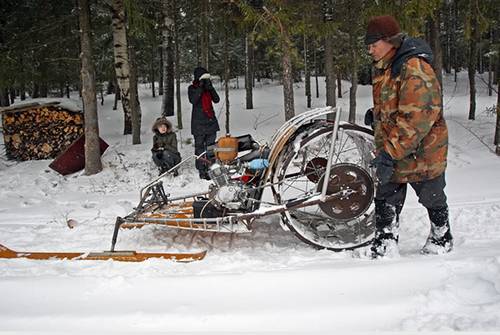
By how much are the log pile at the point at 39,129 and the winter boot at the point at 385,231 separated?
1104cm

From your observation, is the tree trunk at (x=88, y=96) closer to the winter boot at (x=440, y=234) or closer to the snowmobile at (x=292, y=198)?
the snowmobile at (x=292, y=198)

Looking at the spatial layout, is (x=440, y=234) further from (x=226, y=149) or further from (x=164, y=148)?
(x=164, y=148)

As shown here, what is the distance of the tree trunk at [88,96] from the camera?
9.73 meters

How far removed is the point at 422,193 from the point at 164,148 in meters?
6.69

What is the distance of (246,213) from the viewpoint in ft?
13.8

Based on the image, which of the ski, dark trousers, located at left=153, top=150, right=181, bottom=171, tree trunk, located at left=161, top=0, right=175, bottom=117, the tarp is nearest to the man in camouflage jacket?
the ski

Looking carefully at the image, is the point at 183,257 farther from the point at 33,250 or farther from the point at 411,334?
the point at 411,334

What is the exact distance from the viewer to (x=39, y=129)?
41.8 feet

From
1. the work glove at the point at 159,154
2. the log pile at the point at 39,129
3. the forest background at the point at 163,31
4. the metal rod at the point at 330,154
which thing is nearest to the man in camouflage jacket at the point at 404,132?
the metal rod at the point at 330,154

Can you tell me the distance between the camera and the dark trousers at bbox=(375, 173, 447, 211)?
364 cm

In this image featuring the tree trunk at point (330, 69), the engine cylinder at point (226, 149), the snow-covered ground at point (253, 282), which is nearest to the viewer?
the snow-covered ground at point (253, 282)

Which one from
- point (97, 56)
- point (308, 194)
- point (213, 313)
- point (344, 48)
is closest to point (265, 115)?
point (344, 48)

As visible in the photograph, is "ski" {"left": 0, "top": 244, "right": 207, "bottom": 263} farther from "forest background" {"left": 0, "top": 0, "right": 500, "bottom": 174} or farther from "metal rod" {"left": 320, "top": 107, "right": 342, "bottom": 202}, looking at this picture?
"forest background" {"left": 0, "top": 0, "right": 500, "bottom": 174}

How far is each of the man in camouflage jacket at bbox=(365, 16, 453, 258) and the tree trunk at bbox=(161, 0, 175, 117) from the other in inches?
531
